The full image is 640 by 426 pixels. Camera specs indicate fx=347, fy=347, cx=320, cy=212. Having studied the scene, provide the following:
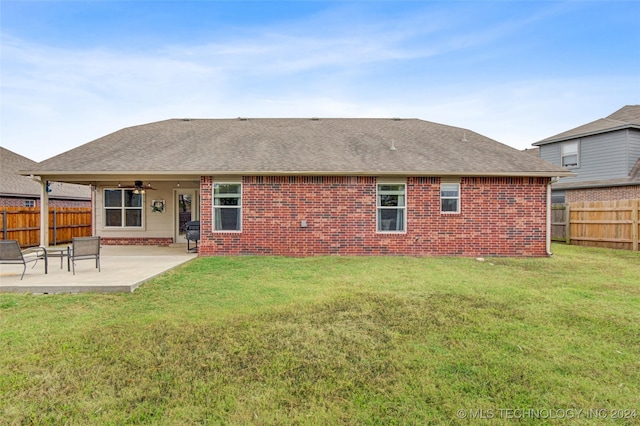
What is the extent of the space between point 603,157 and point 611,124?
1.64 m

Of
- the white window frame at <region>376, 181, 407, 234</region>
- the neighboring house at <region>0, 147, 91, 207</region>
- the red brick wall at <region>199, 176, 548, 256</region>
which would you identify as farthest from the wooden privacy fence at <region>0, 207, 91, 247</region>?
the white window frame at <region>376, 181, 407, 234</region>

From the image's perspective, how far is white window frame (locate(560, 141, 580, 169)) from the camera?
18.1 meters

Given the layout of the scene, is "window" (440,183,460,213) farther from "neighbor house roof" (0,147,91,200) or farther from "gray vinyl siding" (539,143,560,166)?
"neighbor house roof" (0,147,91,200)

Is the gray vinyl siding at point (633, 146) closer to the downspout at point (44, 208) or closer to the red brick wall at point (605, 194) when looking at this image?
the red brick wall at point (605, 194)

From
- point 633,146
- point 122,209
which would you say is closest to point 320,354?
point 122,209

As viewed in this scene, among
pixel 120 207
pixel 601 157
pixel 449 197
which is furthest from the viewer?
pixel 601 157

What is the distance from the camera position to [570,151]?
18.5 meters

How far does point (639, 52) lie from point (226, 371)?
22932 millimetres

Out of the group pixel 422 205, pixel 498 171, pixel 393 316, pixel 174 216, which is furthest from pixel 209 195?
pixel 498 171

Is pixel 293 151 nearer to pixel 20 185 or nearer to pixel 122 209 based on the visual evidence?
pixel 122 209

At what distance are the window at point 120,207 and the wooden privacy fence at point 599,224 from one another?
18618 mm

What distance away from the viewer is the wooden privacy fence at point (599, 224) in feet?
43.3

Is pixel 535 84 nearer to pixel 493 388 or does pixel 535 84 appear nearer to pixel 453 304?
pixel 453 304

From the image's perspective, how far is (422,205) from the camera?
11.5m
